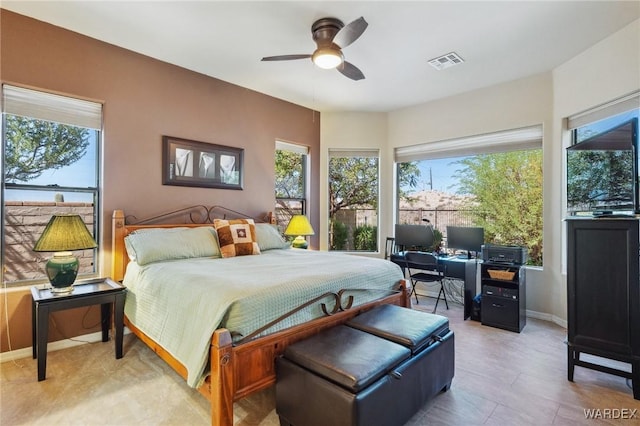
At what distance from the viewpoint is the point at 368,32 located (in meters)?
2.78

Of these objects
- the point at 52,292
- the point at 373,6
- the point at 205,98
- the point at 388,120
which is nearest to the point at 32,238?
the point at 52,292

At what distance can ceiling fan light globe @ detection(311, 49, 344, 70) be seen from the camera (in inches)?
100.0

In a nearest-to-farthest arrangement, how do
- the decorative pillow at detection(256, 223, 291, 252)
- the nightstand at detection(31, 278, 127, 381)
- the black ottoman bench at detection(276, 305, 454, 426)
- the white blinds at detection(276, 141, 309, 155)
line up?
the black ottoman bench at detection(276, 305, 454, 426), the nightstand at detection(31, 278, 127, 381), the decorative pillow at detection(256, 223, 291, 252), the white blinds at detection(276, 141, 309, 155)

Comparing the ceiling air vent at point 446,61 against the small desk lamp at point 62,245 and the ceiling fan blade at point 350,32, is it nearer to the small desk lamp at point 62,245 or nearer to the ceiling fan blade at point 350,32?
the ceiling fan blade at point 350,32

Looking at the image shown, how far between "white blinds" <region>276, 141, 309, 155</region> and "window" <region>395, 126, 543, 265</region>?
1.47 m

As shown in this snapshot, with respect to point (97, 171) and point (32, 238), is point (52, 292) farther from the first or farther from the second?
point (97, 171)

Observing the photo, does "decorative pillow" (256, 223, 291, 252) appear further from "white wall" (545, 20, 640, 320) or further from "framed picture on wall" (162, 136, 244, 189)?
"white wall" (545, 20, 640, 320)

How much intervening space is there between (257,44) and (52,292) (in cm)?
270

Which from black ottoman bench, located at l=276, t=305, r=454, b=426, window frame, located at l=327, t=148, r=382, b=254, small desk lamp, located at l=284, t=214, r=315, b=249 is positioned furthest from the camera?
window frame, located at l=327, t=148, r=382, b=254

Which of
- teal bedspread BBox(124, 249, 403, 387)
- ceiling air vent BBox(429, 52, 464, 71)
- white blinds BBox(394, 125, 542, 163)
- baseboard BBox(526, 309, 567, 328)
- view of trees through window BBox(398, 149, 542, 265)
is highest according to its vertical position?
ceiling air vent BBox(429, 52, 464, 71)

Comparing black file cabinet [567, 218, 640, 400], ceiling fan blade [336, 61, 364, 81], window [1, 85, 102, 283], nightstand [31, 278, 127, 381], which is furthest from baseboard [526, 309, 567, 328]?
window [1, 85, 102, 283]

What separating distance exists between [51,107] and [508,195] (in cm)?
501

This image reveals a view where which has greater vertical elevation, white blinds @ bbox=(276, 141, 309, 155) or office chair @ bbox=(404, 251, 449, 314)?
white blinds @ bbox=(276, 141, 309, 155)

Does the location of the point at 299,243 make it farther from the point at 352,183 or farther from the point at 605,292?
the point at 605,292
